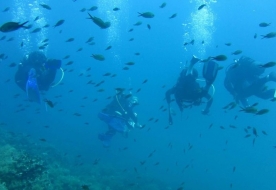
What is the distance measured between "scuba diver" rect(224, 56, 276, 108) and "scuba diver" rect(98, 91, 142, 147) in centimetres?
553

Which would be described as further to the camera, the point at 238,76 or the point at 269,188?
the point at 269,188

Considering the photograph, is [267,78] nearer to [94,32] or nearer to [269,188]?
[269,188]

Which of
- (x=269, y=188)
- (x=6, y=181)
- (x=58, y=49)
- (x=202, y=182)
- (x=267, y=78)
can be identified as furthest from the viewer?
(x=58, y=49)

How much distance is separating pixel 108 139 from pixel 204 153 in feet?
102

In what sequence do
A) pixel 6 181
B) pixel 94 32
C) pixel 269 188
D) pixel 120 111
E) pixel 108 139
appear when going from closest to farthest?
1. pixel 6 181
2. pixel 108 139
3. pixel 120 111
4. pixel 269 188
5. pixel 94 32

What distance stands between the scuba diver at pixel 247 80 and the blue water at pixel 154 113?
1623mm

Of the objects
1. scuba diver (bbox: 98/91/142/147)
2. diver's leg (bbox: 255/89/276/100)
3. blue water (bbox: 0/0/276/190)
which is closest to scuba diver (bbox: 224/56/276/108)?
diver's leg (bbox: 255/89/276/100)

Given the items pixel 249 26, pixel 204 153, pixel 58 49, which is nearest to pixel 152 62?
pixel 58 49

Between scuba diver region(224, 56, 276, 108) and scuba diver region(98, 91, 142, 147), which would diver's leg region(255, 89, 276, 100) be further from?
scuba diver region(98, 91, 142, 147)

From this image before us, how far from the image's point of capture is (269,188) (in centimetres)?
4059

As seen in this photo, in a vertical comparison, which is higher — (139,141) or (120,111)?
(120,111)

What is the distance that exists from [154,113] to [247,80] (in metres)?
71.7

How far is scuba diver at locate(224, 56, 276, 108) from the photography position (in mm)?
12375

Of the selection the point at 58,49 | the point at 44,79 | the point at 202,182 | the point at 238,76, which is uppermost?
the point at 238,76
